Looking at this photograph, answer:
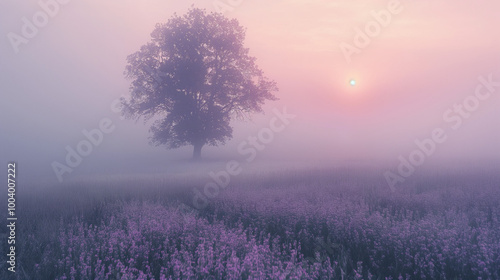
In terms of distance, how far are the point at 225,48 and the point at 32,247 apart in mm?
18353

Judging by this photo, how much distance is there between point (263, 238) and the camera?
208 inches

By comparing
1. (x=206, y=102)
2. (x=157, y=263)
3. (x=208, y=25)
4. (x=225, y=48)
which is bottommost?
(x=157, y=263)

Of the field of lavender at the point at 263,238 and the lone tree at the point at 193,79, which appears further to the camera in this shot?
the lone tree at the point at 193,79

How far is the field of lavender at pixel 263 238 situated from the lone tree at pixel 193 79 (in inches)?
493

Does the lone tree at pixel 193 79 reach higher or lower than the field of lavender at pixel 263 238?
higher

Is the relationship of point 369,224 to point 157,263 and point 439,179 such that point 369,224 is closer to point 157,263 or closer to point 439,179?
point 157,263

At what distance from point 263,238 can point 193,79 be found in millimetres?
16675

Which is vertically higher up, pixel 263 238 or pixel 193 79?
pixel 193 79

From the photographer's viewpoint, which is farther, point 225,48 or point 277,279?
point 225,48

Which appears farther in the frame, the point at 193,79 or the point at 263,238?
the point at 193,79

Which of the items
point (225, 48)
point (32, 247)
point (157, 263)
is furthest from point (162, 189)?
point (225, 48)

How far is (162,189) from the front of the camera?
390 inches

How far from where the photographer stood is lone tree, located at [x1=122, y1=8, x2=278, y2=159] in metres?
20.8

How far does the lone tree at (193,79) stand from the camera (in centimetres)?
2083
